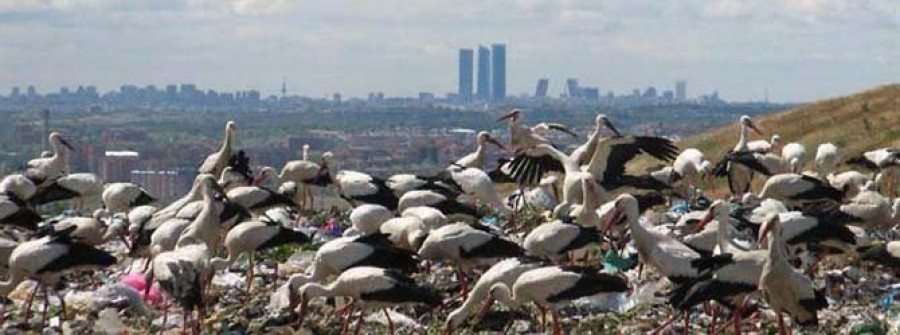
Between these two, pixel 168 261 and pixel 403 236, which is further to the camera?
pixel 403 236

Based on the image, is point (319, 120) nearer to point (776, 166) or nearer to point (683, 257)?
point (776, 166)

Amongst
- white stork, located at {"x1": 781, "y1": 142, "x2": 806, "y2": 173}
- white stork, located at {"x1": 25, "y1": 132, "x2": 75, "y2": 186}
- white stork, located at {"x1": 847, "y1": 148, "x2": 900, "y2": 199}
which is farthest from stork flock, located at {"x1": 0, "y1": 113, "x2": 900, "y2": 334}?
white stork, located at {"x1": 847, "y1": 148, "x2": 900, "y2": 199}

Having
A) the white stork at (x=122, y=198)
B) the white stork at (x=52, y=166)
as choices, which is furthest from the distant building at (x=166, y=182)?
the white stork at (x=122, y=198)

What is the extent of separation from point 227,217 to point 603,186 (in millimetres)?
5355

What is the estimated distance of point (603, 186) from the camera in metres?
20.2

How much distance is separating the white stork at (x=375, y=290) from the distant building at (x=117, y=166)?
31.1 meters

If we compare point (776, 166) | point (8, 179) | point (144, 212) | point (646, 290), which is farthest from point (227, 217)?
point (776, 166)

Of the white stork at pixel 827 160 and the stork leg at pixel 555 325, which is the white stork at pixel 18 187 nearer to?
the stork leg at pixel 555 325

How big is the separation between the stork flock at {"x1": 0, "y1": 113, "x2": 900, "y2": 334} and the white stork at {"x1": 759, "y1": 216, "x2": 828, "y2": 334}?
0.04 ft

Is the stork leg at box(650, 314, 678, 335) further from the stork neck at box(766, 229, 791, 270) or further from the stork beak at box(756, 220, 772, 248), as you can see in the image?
the stork neck at box(766, 229, 791, 270)

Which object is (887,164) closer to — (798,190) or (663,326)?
(798,190)

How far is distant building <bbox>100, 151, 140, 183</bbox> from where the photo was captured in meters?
44.7

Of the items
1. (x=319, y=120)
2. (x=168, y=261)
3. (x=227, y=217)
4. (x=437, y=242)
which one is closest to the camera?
(x=168, y=261)

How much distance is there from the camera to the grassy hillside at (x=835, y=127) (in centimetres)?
3722
